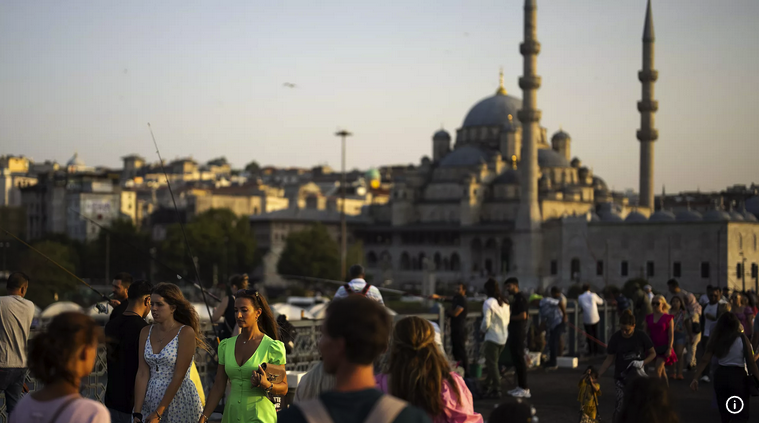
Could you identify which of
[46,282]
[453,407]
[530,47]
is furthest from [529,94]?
[453,407]

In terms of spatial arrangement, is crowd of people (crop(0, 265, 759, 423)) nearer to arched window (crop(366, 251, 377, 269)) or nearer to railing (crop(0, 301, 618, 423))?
railing (crop(0, 301, 618, 423))

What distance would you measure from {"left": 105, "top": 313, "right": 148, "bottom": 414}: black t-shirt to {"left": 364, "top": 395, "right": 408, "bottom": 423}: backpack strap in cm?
271

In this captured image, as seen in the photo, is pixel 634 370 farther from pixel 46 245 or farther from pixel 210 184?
pixel 210 184

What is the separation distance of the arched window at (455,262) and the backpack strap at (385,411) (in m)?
57.2

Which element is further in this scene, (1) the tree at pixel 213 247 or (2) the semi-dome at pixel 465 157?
(2) the semi-dome at pixel 465 157

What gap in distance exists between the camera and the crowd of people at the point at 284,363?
9.40ft

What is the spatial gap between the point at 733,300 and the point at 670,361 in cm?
99

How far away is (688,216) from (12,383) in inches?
1773

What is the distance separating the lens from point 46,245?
4694 cm

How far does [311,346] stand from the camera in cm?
1036

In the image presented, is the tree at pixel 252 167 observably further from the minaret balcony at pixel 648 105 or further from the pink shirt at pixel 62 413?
the pink shirt at pixel 62 413

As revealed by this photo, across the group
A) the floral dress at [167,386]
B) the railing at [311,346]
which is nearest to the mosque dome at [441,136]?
the railing at [311,346]

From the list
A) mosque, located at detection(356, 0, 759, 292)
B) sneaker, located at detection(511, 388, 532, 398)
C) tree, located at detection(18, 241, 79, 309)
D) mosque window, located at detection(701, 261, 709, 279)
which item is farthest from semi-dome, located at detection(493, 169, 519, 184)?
sneaker, located at detection(511, 388, 532, 398)

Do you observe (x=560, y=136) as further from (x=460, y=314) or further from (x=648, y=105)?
(x=460, y=314)
